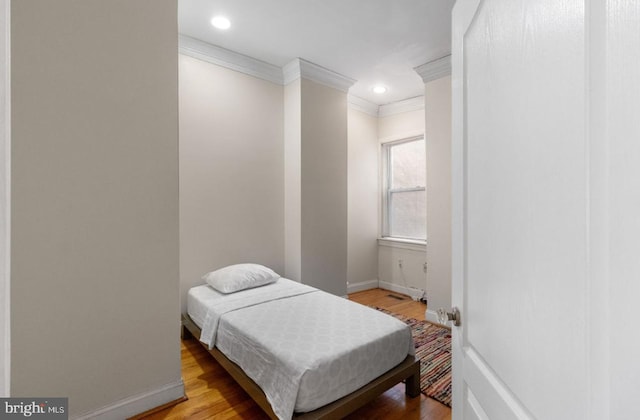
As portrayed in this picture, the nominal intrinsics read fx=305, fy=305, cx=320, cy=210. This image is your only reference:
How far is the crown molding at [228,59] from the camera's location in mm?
2928

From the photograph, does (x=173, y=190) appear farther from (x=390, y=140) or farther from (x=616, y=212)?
(x=390, y=140)

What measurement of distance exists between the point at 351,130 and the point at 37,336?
154 inches

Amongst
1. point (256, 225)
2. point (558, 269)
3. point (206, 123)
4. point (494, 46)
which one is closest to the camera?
point (558, 269)

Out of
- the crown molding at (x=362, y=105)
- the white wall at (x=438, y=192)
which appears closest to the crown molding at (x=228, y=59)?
the crown molding at (x=362, y=105)

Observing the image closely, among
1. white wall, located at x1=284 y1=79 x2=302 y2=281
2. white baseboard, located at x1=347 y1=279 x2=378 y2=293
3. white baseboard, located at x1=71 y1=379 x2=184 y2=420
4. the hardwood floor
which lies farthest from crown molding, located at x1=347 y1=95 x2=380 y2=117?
white baseboard, located at x1=71 y1=379 x2=184 y2=420

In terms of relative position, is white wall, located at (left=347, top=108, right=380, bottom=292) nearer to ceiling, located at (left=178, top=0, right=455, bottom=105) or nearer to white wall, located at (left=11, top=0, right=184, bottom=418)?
ceiling, located at (left=178, top=0, right=455, bottom=105)

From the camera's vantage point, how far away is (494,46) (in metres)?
0.71

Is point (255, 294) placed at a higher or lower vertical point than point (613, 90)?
lower

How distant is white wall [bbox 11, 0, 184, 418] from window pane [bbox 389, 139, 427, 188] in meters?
3.36

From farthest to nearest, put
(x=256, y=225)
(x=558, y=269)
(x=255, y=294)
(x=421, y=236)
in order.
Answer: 1. (x=421, y=236)
2. (x=256, y=225)
3. (x=255, y=294)
4. (x=558, y=269)

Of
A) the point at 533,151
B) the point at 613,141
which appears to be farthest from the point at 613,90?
the point at 533,151

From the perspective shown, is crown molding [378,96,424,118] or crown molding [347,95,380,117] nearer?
crown molding [378,96,424,118]

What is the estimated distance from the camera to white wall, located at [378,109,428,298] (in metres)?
4.21

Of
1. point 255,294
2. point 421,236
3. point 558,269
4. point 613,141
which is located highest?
point 613,141
